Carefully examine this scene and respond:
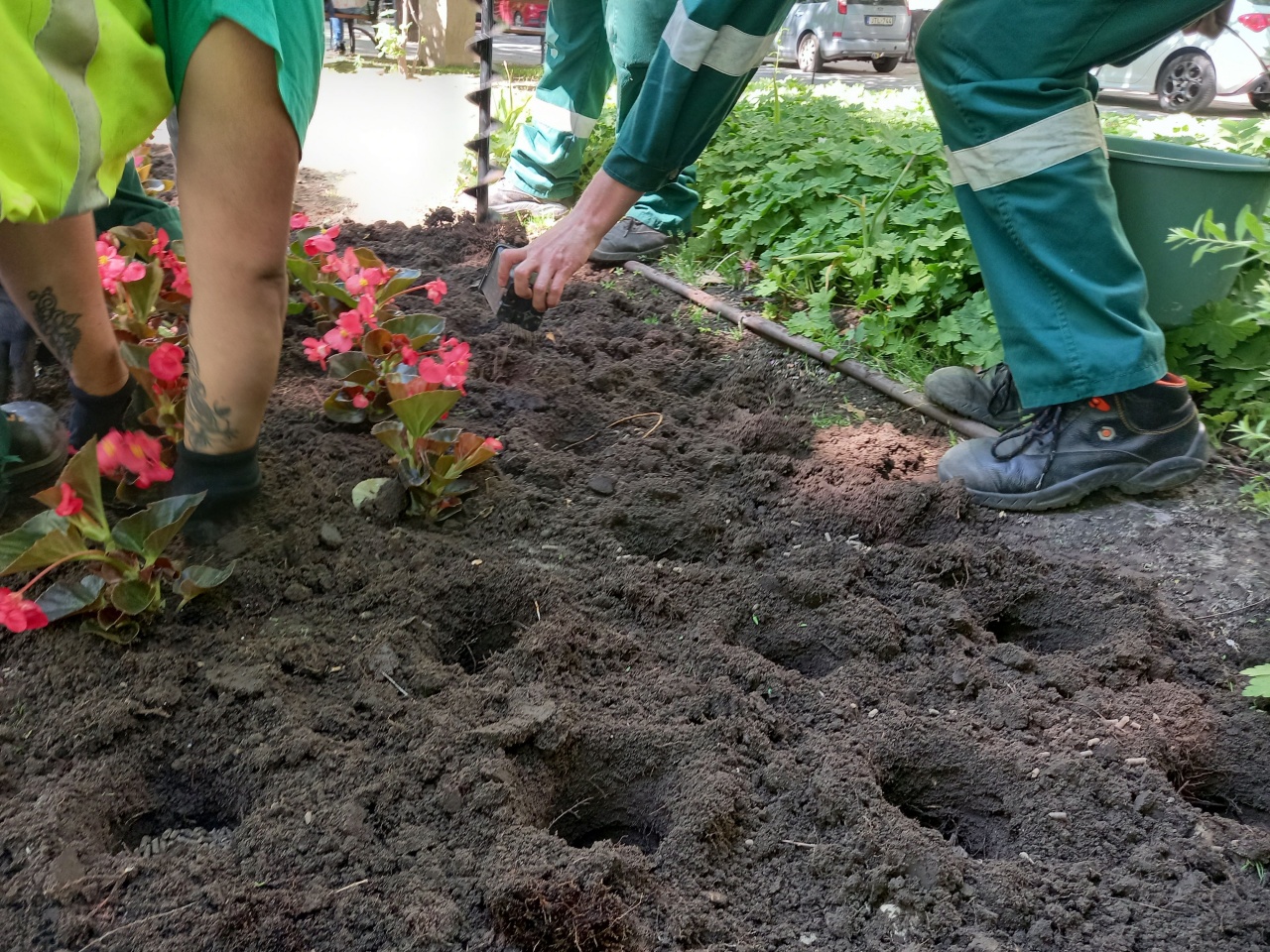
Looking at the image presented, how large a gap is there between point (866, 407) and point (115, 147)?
6.60 ft

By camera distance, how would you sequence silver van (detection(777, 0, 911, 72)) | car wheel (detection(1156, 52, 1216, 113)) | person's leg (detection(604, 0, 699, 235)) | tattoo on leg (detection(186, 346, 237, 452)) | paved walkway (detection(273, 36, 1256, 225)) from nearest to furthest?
tattoo on leg (detection(186, 346, 237, 452)) < person's leg (detection(604, 0, 699, 235)) < paved walkway (detection(273, 36, 1256, 225)) < car wheel (detection(1156, 52, 1216, 113)) < silver van (detection(777, 0, 911, 72))

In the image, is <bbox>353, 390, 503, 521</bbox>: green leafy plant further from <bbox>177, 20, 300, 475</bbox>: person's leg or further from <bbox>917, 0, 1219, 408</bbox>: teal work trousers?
<bbox>917, 0, 1219, 408</bbox>: teal work trousers

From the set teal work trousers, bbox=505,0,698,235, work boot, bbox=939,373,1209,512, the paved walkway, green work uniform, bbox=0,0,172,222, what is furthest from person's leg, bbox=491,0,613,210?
green work uniform, bbox=0,0,172,222

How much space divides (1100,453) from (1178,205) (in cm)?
68

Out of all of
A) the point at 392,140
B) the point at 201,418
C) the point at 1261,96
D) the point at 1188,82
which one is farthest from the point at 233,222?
the point at 1188,82

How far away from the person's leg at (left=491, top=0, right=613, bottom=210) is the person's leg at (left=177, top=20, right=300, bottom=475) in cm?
287

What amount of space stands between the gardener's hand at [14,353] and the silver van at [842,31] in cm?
1243

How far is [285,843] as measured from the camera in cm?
125

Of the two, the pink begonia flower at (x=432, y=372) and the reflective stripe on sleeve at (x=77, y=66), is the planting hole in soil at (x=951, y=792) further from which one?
the reflective stripe on sleeve at (x=77, y=66)

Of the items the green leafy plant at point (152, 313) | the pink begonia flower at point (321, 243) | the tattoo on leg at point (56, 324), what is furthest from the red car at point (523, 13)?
the tattoo on leg at point (56, 324)

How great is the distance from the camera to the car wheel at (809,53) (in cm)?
1302

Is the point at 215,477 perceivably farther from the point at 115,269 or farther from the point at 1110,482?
the point at 1110,482

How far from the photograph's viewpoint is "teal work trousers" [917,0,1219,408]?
191cm

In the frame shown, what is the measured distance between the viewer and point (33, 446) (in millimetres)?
1893
